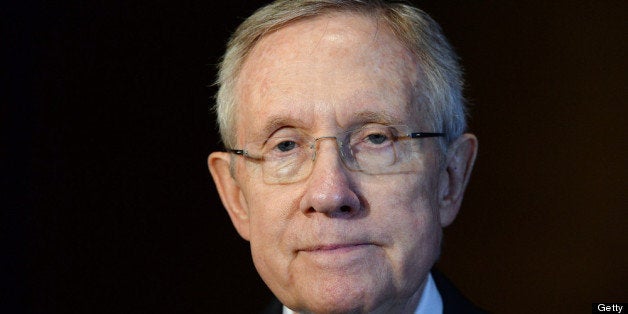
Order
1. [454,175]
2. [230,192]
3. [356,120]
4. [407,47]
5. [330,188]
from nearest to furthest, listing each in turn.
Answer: [330,188] → [356,120] → [407,47] → [454,175] → [230,192]

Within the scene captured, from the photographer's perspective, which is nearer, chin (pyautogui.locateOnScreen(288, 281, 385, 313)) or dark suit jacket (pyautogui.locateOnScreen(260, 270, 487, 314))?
chin (pyautogui.locateOnScreen(288, 281, 385, 313))

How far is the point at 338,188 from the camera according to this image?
2143 mm

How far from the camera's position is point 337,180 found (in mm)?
2164

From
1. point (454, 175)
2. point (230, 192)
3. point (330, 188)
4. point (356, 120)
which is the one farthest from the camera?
point (230, 192)

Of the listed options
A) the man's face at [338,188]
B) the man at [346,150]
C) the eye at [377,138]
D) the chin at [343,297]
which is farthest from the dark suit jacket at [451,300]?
the eye at [377,138]

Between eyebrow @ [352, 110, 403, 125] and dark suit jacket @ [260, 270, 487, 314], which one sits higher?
eyebrow @ [352, 110, 403, 125]

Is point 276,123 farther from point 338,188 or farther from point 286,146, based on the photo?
point 338,188

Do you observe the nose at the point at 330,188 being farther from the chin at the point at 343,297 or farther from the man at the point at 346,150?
the chin at the point at 343,297

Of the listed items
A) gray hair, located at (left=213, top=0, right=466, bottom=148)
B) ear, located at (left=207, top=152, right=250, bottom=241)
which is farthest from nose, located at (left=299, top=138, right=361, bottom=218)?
ear, located at (left=207, top=152, right=250, bottom=241)

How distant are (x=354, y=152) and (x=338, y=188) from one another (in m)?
0.16

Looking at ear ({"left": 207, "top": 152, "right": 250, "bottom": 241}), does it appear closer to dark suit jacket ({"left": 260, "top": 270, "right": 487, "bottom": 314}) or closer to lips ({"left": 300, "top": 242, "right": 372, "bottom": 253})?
lips ({"left": 300, "top": 242, "right": 372, "bottom": 253})

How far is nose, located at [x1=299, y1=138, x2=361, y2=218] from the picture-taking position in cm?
213

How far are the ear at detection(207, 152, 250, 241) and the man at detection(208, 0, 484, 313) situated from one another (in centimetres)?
13

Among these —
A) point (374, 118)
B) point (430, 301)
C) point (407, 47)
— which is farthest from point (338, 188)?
point (430, 301)
